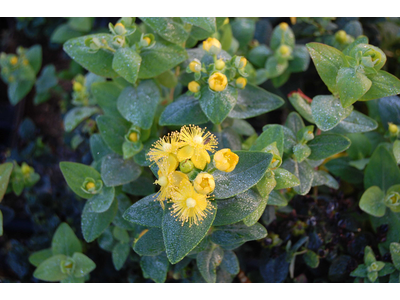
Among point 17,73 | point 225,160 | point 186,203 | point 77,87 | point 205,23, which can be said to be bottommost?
point 17,73

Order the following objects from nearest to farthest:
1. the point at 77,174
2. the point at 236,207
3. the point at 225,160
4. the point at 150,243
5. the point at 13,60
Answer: the point at 225,160 → the point at 236,207 → the point at 150,243 → the point at 77,174 → the point at 13,60

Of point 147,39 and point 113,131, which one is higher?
point 147,39

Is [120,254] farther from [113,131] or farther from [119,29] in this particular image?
[119,29]

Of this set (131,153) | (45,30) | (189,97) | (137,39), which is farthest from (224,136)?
(45,30)

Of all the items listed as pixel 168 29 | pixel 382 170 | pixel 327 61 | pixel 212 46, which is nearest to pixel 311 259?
pixel 382 170

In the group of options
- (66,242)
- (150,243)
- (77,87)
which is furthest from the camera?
(77,87)

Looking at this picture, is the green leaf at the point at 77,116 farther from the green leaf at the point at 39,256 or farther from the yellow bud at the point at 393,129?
the yellow bud at the point at 393,129

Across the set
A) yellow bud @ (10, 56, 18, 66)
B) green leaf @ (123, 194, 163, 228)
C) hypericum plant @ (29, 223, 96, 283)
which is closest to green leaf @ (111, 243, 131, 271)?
hypericum plant @ (29, 223, 96, 283)

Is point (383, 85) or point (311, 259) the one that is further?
point (311, 259)
